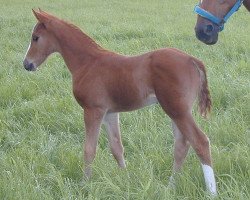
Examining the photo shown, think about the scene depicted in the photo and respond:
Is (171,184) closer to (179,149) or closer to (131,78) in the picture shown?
(179,149)

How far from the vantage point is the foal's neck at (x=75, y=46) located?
3533 millimetres

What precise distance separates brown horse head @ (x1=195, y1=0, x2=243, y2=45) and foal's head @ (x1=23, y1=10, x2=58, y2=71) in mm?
→ 1104

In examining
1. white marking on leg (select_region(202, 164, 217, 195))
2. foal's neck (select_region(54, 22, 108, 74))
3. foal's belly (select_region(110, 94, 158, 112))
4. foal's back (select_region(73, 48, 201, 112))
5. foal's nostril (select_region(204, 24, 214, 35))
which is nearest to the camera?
white marking on leg (select_region(202, 164, 217, 195))

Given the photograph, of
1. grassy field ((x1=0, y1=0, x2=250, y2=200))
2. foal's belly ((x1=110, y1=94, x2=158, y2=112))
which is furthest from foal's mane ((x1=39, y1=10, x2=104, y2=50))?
grassy field ((x1=0, y1=0, x2=250, y2=200))

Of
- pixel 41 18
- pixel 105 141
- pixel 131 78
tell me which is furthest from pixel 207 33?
pixel 105 141

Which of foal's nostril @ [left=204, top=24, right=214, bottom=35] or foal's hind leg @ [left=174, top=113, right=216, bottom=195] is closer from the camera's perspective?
foal's hind leg @ [left=174, top=113, right=216, bottom=195]

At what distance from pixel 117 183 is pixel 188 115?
66 centimetres

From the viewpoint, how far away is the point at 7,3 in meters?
19.9

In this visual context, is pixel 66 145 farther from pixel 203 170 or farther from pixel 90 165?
pixel 203 170

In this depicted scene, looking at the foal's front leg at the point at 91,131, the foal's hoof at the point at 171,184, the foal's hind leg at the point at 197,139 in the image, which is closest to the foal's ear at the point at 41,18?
the foal's front leg at the point at 91,131

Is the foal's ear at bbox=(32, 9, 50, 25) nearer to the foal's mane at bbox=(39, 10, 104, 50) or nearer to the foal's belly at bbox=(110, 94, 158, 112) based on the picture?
the foal's mane at bbox=(39, 10, 104, 50)

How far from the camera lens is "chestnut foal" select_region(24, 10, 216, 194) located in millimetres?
3031

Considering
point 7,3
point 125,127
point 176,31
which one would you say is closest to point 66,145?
point 125,127

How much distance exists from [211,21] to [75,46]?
40.7 inches
